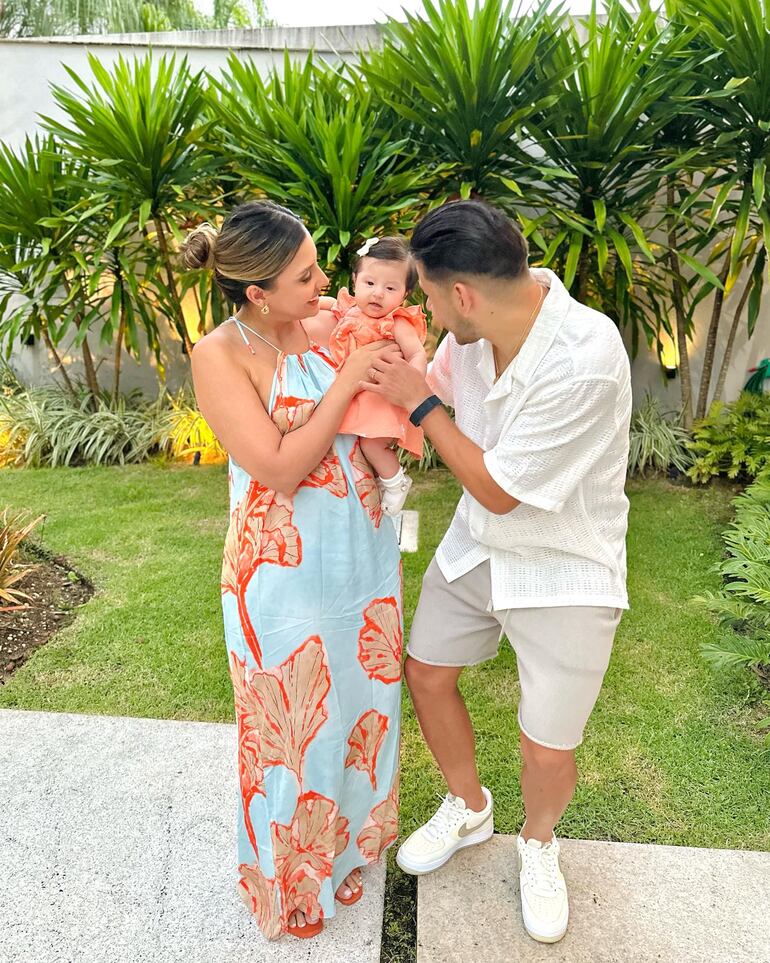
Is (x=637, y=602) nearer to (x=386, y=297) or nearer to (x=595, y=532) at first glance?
(x=595, y=532)

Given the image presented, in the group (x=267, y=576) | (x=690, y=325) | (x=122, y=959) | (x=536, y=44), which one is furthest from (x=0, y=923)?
(x=690, y=325)

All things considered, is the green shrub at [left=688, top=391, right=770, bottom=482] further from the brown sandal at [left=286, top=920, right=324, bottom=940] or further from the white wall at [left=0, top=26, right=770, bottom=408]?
the brown sandal at [left=286, top=920, right=324, bottom=940]

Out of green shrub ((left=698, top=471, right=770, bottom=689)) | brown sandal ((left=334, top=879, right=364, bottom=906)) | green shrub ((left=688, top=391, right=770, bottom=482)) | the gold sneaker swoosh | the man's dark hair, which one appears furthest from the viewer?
green shrub ((left=688, top=391, right=770, bottom=482))

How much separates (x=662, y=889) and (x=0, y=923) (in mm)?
1654

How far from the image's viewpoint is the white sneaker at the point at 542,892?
5.94 feet

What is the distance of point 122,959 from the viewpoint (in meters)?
1.77

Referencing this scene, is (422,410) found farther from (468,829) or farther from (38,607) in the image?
(38,607)

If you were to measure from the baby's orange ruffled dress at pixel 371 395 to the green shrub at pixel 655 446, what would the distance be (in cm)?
384

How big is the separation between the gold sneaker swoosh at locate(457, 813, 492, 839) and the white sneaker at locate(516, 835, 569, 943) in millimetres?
164

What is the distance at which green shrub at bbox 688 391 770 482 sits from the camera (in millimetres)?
4914

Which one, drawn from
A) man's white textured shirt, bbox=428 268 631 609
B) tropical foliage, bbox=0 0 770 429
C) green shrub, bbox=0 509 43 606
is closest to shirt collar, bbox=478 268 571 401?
man's white textured shirt, bbox=428 268 631 609

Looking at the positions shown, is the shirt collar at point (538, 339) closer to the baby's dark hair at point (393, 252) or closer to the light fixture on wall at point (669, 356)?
the baby's dark hair at point (393, 252)

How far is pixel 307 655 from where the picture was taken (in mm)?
1678

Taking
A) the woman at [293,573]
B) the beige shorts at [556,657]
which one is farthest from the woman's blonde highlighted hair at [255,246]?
the beige shorts at [556,657]
